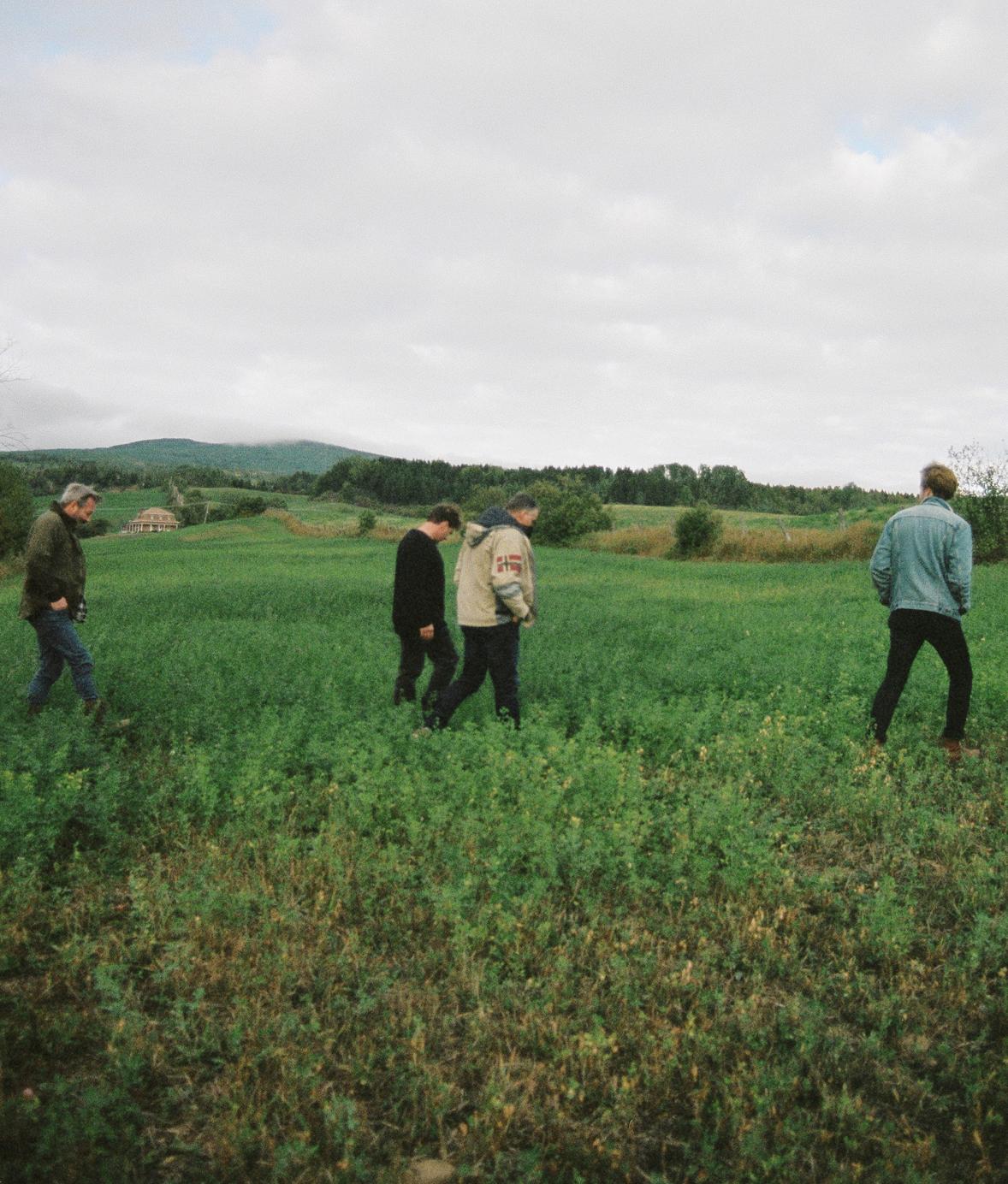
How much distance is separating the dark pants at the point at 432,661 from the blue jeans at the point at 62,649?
10.7 ft

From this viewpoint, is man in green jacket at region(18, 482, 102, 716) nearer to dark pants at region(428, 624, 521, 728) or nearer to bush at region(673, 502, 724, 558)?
dark pants at region(428, 624, 521, 728)

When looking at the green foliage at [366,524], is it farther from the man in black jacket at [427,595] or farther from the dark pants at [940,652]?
the dark pants at [940,652]

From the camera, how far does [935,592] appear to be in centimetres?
673

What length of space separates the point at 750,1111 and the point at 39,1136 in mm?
2788

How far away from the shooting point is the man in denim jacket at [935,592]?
6695 millimetres

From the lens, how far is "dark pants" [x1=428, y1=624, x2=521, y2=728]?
7.31 metres

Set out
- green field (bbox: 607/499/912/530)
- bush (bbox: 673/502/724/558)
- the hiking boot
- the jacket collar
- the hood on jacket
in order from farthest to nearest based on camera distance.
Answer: green field (bbox: 607/499/912/530), bush (bbox: 673/502/724/558), the jacket collar, the hood on jacket, the hiking boot


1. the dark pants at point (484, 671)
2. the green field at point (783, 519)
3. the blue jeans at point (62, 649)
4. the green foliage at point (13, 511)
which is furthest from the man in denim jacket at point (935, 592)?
the green foliage at point (13, 511)

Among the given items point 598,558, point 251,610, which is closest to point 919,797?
point 251,610

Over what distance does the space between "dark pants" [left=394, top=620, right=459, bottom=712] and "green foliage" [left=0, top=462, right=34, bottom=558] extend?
38808 mm

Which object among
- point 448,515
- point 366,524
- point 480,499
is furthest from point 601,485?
point 448,515

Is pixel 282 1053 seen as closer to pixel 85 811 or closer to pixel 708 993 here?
pixel 708 993

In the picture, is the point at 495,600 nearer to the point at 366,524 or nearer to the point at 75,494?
the point at 75,494

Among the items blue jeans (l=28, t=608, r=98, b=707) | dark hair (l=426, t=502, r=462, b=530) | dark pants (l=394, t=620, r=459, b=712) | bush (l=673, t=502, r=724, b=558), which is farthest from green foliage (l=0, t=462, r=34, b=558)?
dark hair (l=426, t=502, r=462, b=530)
